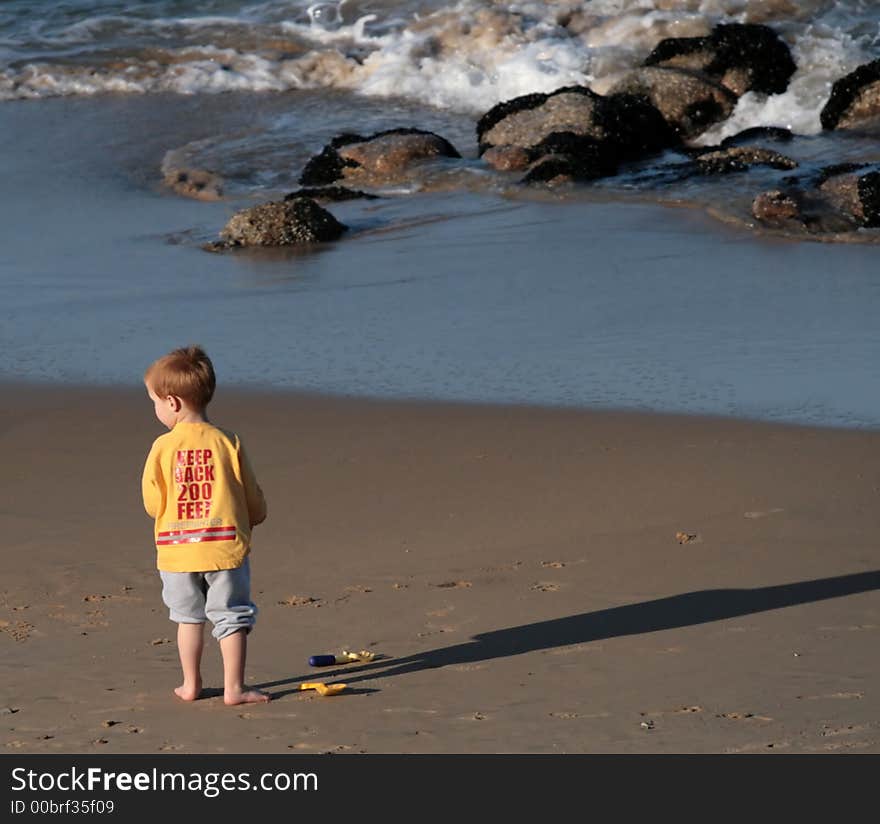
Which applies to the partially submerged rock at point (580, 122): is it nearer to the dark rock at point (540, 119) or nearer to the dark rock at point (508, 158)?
the dark rock at point (540, 119)

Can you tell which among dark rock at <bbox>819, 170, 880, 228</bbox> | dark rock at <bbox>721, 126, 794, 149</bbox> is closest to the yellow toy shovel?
dark rock at <bbox>819, 170, 880, 228</bbox>

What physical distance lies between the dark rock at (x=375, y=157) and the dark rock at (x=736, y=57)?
417 cm

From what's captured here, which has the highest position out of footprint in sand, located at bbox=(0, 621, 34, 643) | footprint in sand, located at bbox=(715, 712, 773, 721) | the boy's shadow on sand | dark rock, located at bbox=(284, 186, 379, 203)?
dark rock, located at bbox=(284, 186, 379, 203)

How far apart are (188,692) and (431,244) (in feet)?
24.3

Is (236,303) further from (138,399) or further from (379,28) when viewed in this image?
(379,28)

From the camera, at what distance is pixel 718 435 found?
6492mm

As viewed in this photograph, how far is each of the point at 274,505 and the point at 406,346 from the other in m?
2.57

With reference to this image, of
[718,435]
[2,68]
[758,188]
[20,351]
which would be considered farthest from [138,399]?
[2,68]

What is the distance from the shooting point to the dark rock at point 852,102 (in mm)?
16109

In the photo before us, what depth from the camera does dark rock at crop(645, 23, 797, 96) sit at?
1783cm

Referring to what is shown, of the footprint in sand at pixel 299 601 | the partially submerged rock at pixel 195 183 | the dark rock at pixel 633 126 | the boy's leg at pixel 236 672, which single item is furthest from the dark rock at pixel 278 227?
the boy's leg at pixel 236 672

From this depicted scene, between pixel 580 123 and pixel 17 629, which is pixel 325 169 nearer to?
pixel 580 123

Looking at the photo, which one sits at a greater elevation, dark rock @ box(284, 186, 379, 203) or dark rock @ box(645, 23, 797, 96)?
dark rock @ box(645, 23, 797, 96)

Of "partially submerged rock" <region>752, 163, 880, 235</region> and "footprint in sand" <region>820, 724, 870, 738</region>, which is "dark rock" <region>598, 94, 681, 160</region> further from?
"footprint in sand" <region>820, 724, 870, 738</region>
